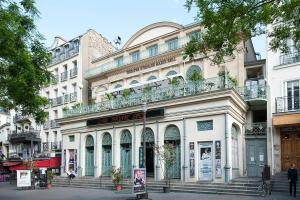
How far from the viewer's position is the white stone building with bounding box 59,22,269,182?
24.7 m

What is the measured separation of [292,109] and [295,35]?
A: 1264 centimetres

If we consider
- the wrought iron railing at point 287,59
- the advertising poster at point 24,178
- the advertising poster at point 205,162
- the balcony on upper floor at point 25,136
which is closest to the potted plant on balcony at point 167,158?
the advertising poster at point 205,162

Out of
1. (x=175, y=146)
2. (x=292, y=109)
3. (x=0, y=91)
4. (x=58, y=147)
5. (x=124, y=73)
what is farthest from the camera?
(x=58, y=147)

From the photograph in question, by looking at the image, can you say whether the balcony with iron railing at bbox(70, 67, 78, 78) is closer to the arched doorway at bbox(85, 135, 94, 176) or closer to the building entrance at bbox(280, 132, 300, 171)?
the arched doorway at bbox(85, 135, 94, 176)

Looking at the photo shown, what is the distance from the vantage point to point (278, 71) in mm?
25516

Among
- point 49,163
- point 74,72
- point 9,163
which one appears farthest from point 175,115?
point 9,163

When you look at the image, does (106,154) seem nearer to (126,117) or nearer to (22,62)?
(126,117)

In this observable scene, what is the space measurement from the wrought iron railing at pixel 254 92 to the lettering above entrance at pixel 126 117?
5.32 metres

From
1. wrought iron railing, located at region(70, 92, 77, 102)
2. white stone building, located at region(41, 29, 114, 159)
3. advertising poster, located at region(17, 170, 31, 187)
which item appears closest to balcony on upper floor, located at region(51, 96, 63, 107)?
white stone building, located at region(41, 29, 114, 159)

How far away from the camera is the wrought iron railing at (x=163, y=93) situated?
83.4ft

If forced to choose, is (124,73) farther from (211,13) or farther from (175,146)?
(211,13)

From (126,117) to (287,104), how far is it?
1084cm

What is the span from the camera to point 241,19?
494 inches

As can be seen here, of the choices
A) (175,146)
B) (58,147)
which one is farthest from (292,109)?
(58,147)
